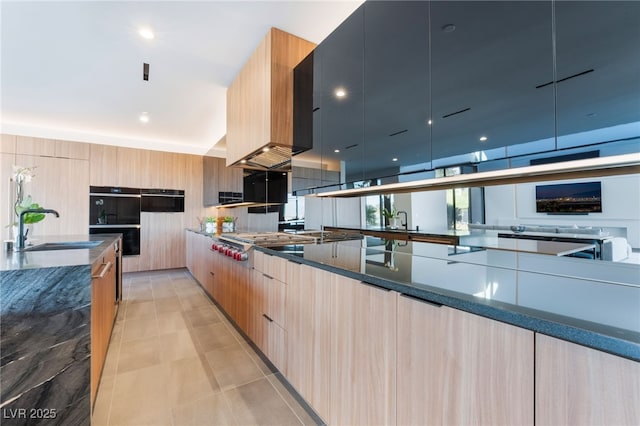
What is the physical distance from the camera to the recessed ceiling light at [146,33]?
2.30m

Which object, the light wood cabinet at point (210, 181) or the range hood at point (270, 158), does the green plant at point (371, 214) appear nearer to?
the range hood at point (270, 158)

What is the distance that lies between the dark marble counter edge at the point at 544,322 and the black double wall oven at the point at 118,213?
5.50m

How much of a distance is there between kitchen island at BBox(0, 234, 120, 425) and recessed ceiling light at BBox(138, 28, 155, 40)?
2.11 m

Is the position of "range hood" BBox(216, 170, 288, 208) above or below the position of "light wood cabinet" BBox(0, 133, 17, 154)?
below

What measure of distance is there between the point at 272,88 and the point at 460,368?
2.30 m

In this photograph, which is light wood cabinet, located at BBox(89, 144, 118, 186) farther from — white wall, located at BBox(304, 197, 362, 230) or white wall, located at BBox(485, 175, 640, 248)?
white wall, located at BBox(485, 175, 640, 248)

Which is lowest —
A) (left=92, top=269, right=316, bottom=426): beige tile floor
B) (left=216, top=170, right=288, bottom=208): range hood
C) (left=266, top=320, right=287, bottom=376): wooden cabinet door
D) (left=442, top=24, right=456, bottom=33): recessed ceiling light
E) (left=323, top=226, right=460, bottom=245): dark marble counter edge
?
(left=92, top=269, right=316, bottom=426): beige tile floor

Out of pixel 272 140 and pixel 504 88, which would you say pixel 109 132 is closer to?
pixel 272 140

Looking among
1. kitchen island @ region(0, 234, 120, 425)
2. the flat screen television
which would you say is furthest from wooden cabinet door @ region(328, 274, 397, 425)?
the flat screen television

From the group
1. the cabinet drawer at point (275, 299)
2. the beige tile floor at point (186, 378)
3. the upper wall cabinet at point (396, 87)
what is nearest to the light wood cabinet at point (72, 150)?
the beige tile floor at point (186, 378)

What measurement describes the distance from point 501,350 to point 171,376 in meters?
2.01

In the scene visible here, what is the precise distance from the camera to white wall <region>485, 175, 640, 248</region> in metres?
1.60

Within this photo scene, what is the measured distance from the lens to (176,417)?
1.43 metres

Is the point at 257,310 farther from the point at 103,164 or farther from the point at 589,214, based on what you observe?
the point at 103,164
